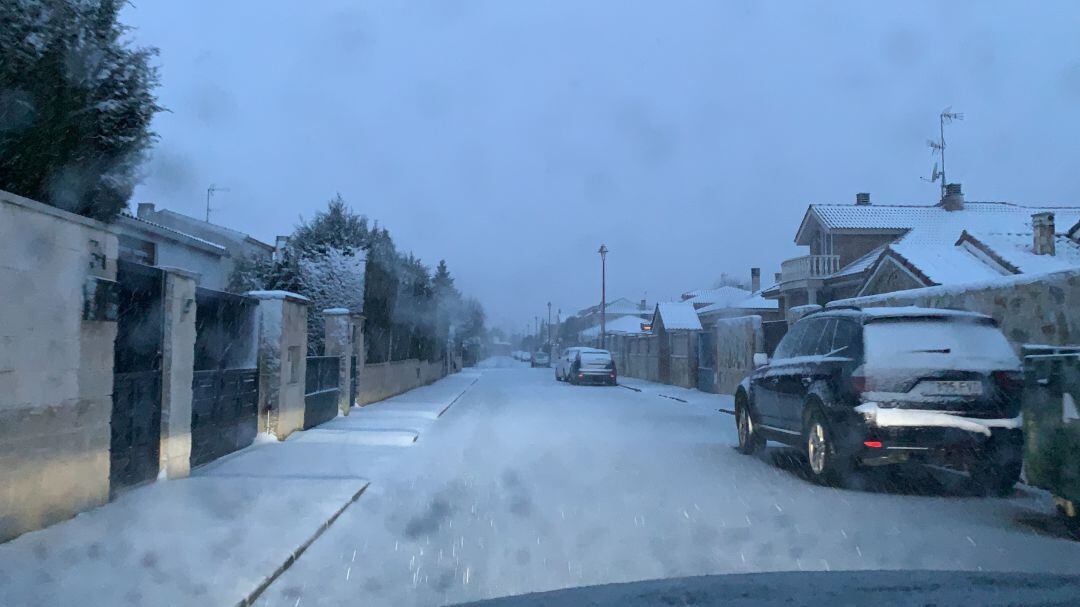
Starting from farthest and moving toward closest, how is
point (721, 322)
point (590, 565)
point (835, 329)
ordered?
1. point (721, 322)
2. point (835, 329)
3. point (590, 565)

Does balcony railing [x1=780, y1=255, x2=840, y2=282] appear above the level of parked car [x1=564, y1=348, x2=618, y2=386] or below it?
above

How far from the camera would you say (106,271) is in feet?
23.5

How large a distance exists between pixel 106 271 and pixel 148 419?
1631mm

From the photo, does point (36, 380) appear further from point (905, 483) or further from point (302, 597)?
point (905, 483)

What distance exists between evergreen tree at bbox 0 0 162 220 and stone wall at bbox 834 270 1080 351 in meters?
9.14

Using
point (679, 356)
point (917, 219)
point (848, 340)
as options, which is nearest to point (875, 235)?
point (917, 219)

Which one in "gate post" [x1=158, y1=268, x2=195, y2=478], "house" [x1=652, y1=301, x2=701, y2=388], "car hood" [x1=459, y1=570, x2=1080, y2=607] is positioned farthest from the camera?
"house" [x1=652, y1=301, x2=701, y2=388]

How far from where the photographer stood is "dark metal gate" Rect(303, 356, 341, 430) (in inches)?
543

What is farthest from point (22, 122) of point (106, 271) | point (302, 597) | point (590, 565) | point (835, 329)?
point (835, 329)

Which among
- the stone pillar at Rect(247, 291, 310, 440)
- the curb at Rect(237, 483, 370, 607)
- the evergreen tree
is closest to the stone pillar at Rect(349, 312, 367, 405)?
the stone pillar at Rect(247, 291, 310, 440)

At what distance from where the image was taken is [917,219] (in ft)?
123

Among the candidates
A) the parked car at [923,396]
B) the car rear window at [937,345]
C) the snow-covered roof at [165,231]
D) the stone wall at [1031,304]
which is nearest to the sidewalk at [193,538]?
the parked car at [923,396]

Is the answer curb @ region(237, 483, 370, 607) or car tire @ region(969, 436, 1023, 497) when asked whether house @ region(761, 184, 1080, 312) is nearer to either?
car tire @ region(969, 436, 1023, 497)

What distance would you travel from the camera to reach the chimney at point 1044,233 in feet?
72.9
